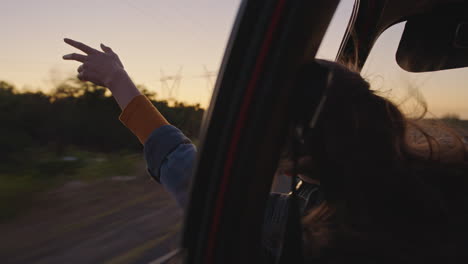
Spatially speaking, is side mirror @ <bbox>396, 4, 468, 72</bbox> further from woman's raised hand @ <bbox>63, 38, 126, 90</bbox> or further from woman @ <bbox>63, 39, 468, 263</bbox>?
woman's raised hand @ <bbox>63, 38, 126, 90</bbox>

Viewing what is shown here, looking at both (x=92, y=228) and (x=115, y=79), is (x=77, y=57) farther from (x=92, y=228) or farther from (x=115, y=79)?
(x=92, y=228)

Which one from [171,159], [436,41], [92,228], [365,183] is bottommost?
[92,228]

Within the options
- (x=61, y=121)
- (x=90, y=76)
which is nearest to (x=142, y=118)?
(x=90, y=76)

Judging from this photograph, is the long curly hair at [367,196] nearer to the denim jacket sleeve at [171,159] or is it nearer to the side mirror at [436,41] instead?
the denim jacket sleeve at [171,159]

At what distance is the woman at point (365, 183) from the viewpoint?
101cm

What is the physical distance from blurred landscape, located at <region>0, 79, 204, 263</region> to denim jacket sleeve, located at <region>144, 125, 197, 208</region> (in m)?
0.81

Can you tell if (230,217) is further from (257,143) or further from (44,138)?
(44,138)

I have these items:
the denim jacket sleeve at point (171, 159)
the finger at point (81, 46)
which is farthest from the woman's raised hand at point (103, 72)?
the denim jacket sleeve at point (171, 159)

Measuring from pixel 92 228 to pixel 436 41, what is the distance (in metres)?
3.42

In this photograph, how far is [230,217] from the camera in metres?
0.93

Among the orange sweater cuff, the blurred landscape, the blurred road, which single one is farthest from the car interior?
the blurred road

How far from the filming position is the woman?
1.01 metres

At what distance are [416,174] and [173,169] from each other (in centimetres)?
75

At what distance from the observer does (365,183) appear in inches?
41.2
